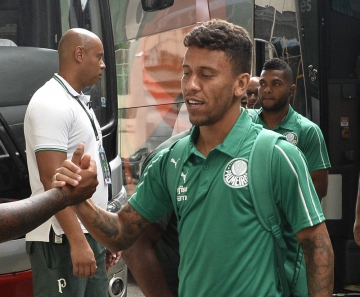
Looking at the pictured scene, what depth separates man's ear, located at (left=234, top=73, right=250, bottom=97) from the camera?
9.05ft

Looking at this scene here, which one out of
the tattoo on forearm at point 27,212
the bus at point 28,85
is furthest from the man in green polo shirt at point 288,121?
the tattoo on forearm at point 27,212

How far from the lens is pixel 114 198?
16.7 feet

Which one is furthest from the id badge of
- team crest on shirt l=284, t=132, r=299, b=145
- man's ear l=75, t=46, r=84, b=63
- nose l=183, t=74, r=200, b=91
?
team crest on shirt l=284, t=132, r=299, b=145

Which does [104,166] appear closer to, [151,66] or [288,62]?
[288,62]

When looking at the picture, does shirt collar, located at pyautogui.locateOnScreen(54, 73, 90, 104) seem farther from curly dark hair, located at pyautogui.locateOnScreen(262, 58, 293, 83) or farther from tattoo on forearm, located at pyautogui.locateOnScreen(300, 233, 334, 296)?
curly dark hair, located at pyautogui.locateOnScreen(262, 58, 293, 83)

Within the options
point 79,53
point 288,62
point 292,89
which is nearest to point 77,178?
point 79,53

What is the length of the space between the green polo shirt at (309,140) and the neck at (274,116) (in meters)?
0.11

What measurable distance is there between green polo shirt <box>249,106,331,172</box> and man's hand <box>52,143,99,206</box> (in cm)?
296

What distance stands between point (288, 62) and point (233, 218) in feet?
14.6

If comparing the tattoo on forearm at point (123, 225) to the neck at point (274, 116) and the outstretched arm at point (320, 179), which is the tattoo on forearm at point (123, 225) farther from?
the neck at point (274, 116)

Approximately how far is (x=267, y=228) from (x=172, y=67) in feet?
16.7

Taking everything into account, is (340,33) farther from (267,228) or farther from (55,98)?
(267,228)

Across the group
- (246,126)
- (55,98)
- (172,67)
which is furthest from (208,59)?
(172,67)

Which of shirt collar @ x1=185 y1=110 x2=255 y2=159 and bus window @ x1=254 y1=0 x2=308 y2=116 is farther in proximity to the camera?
bus window @ x1=254 y1=0 x2=308 y2=116
